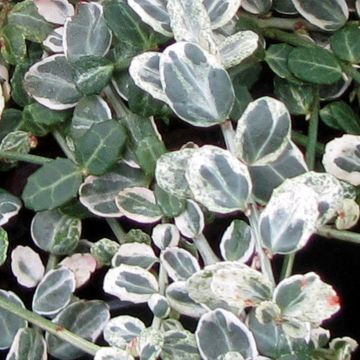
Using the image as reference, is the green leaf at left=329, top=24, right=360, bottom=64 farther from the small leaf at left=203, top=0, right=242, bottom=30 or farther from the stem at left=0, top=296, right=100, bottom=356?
the stem at left=0, top=296, right=100, bottom=356

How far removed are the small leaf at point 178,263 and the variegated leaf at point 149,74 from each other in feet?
0.52

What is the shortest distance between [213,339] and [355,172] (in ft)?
0.80

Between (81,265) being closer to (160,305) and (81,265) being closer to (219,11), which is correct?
(160,305)

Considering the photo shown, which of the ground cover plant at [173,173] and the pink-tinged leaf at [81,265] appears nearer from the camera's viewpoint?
the ground cover plant at [173,173]

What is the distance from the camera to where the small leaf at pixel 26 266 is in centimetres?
105

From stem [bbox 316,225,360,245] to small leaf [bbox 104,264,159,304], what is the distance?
0.59 ft

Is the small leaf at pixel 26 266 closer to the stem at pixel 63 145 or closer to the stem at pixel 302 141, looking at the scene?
the stem at pixel 63 145

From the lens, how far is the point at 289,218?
81cm

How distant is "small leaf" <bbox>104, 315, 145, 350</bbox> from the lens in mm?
938

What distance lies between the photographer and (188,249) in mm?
1004

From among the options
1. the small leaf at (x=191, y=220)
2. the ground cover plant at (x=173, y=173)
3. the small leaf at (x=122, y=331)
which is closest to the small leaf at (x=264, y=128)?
the ground cover plant at (x=173, y=173)

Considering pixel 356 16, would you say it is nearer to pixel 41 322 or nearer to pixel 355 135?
pixel 355 135

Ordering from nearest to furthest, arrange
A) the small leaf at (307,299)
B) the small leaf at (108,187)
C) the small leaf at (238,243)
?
the small leaf at (307,299)
the small leaf at (238,243)
the small leaf at (108,187)

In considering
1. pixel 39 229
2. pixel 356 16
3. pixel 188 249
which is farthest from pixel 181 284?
pixel 356 16
